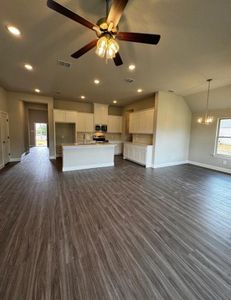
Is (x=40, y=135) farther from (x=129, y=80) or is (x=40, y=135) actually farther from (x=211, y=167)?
(x=211, y=167)

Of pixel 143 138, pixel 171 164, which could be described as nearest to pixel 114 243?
pixel 171 164

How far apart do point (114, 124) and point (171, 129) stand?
11.4ft

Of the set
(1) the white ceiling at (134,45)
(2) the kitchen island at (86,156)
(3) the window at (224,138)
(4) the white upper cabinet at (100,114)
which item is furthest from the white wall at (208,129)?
(4) the white upper cabinet at (100,114)

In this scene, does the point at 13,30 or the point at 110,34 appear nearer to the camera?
the point at 110,34

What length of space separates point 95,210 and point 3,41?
3.69 metres

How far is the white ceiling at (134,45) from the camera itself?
189 cm

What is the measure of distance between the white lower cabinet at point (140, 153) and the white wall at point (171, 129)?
9.8 inches

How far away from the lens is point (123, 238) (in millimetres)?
1989

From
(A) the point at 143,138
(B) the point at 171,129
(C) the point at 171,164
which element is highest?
(B) the point at 171,129

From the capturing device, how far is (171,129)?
6.18 m

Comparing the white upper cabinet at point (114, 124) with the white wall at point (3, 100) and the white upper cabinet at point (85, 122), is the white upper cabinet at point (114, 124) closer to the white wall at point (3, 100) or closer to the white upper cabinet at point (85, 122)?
the white upper cabinet at point (85, 122)

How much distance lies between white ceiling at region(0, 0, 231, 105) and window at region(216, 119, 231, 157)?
1849mm

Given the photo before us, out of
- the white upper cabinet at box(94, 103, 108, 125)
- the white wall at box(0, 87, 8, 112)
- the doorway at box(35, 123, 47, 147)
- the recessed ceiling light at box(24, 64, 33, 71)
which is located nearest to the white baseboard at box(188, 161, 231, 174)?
the white upper cabinet at box(94, 103, 108, 125)

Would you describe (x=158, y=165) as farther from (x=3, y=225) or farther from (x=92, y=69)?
(x=3, y=225)
